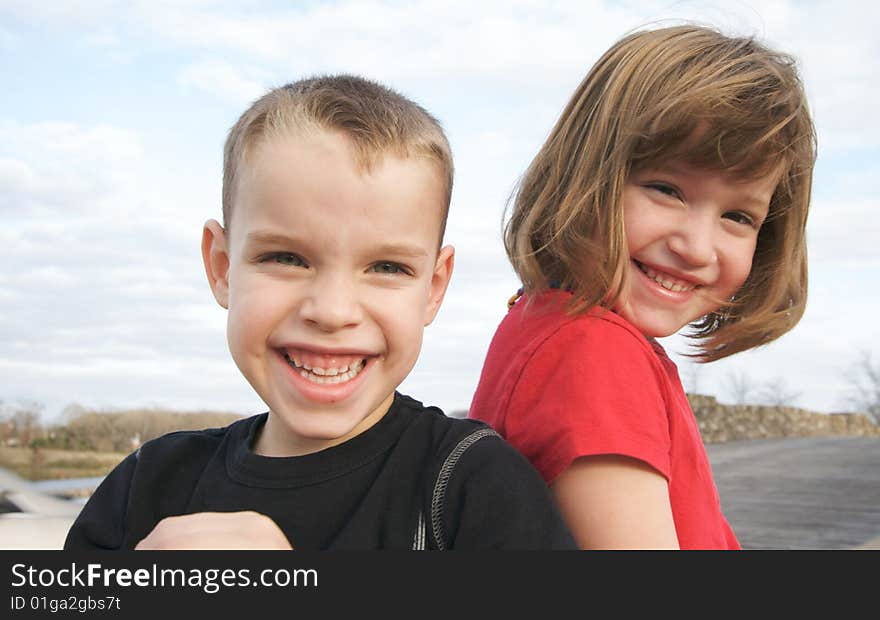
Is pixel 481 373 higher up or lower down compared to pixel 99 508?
higher up

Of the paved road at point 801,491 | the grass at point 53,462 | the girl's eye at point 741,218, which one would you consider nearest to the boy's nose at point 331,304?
the girl's eye at point 741,218

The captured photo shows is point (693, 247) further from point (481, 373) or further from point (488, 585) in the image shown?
point (488, 585)

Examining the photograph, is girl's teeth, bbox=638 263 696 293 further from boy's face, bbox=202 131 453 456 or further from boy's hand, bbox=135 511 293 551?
boy's hand, bbox=135 511 293 551

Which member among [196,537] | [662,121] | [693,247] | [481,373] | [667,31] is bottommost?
[196,537]

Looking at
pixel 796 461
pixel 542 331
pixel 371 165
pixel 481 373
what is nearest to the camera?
pixel 371 165

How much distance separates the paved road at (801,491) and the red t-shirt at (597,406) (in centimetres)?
366

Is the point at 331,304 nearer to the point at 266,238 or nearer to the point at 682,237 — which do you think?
the point at 266,238

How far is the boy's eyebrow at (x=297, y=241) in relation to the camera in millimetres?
1312

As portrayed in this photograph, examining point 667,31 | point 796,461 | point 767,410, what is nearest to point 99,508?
point 667,31

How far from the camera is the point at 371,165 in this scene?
132cm

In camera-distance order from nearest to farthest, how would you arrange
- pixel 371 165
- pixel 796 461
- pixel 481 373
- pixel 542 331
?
pixel 371 165 < pixel 542 331 < pixel 481 373 < pixel 796 461

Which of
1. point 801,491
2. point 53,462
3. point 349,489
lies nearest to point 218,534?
point 349,489

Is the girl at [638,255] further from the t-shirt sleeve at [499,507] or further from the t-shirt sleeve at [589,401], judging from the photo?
the t-shirt sleeve at [499,507]

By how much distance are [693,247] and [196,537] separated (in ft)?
3.16
